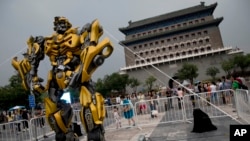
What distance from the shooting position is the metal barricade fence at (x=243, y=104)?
668cm

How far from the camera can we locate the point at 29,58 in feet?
18.9

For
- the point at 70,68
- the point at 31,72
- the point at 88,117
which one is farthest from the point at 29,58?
the point at 88,117

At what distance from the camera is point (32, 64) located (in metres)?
5.68

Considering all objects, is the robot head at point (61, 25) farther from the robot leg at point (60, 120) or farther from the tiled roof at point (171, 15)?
the tiled roof at point (171, 15)

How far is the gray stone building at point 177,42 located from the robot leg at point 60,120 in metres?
47.9

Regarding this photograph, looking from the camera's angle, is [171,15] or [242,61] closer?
[242,61]

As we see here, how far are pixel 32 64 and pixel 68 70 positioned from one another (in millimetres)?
857

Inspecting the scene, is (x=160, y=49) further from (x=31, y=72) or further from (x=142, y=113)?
(x=31, y=72)

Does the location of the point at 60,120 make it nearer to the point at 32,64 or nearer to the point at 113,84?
the point at 32,64

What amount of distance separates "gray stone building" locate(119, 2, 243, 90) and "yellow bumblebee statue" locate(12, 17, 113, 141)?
156 ft

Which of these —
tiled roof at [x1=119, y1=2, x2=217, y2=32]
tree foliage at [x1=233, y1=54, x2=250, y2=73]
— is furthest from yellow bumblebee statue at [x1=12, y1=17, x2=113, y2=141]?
tiled roof at [x1=119, y1=2, x2=217, y2=32]

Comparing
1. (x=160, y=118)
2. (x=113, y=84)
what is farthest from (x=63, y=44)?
(x=113, y=84)

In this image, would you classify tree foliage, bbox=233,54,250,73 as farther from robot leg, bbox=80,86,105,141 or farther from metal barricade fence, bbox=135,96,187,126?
robot leg, bbox=80,86,105,141

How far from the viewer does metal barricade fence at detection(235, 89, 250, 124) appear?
21.9 ft
